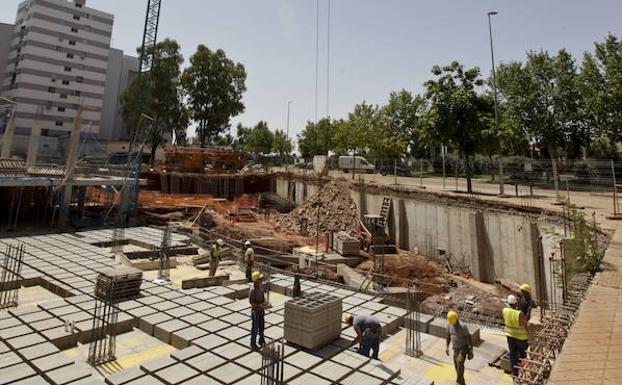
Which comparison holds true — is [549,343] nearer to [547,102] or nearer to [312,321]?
[312,321]

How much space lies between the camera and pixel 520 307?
25.4ft

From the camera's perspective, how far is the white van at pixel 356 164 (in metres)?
41.7

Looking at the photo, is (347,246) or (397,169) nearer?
(347,246)

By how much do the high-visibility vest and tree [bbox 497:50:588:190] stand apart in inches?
1303

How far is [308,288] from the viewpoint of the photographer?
12.0 meters

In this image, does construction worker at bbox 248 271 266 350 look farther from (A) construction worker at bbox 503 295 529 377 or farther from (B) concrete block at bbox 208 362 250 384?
(A) construction worker at bbox 503 295 529 377

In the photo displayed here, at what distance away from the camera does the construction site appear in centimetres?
634

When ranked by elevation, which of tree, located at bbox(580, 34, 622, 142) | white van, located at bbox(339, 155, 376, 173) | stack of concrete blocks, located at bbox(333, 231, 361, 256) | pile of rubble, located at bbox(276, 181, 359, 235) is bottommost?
stack of concrete blocks, located at bbox(333, 231, 361, 256)

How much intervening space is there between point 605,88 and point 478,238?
2408 cm

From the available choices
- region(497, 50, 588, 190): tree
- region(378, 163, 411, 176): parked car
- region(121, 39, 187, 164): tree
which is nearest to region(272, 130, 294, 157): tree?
region(121, 39, 187, 164): tree

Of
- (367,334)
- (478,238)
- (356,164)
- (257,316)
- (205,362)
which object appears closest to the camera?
(205,362)

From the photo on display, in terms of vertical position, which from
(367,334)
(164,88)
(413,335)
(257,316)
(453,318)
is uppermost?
(164,88)

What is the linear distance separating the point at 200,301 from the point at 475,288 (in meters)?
12.0

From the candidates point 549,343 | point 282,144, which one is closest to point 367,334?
point 549,343
